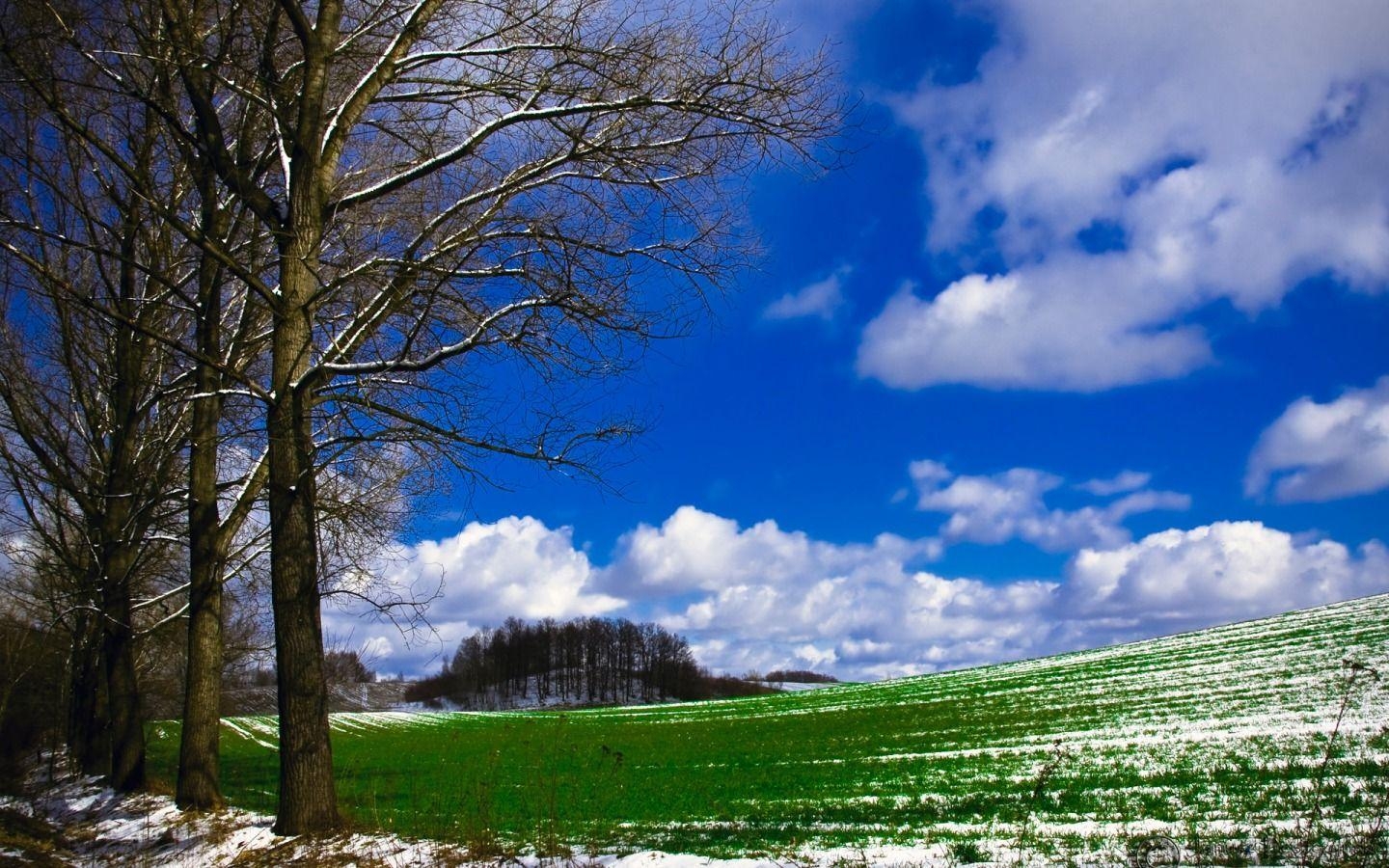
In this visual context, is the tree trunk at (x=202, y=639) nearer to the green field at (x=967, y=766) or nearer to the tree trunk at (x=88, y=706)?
the green field at (x=967, y=766)

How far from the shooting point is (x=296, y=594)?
279 inches

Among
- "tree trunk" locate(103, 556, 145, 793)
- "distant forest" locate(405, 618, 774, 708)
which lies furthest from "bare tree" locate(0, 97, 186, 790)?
"distant forest" locate(405, 618, 774, 708)

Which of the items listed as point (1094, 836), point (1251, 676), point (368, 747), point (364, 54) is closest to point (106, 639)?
point (364, 54)

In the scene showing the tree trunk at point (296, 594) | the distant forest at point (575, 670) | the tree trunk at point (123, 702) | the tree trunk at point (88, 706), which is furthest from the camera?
the distant forest at point (575, 670)

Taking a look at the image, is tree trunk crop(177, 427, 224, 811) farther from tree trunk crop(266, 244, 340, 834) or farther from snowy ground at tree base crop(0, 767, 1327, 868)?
tree trunk crop(266, 244, 340, 834)

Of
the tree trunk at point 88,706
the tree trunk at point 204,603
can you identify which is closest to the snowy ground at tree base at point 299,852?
the tree trunk at point 204,603

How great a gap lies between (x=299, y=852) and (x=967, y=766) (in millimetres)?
13992

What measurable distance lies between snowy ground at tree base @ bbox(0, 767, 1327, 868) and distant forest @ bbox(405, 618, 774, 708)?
334ft

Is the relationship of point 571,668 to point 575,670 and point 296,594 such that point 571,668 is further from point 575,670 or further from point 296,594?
point 296,594

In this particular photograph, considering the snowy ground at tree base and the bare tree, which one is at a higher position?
the bare tree

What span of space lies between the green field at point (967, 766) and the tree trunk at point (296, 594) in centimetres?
59

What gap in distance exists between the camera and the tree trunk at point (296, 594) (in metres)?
6.97

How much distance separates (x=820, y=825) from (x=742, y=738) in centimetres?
2070

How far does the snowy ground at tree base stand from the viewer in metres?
5.62
